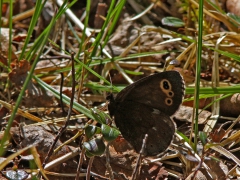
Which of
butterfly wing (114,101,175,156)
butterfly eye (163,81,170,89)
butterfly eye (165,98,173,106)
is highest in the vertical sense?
butterfly eye (163,81,170,89)

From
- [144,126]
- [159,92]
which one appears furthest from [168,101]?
[144,126]

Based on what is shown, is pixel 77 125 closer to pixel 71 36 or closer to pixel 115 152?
pixel 115 152

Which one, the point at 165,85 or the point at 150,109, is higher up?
the point at 165,85

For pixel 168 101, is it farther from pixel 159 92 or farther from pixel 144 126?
pixel 144 126

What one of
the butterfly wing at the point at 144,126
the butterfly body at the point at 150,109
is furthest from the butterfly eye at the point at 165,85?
the butterfly wing at the point at 144,126

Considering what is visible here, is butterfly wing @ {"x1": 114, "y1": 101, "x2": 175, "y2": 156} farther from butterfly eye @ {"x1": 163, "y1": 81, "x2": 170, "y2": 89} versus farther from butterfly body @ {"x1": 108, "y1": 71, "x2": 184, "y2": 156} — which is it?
butterfly eye @ {"x1": 163, "y1": 81, "x2": 170, "y2": 89}

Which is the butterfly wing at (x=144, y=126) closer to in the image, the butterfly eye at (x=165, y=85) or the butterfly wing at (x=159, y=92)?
the butterfly wing at (x=159, y=92)

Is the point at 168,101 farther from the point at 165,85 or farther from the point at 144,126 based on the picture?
the point at 144,126

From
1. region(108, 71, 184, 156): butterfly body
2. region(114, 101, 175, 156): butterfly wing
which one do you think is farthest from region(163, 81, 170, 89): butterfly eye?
region(114, 101, 175, 156): butterfly wing

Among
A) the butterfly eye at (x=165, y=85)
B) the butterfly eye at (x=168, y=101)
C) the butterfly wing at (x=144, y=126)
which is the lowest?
the butterfly wing at (x=144, y=126)
